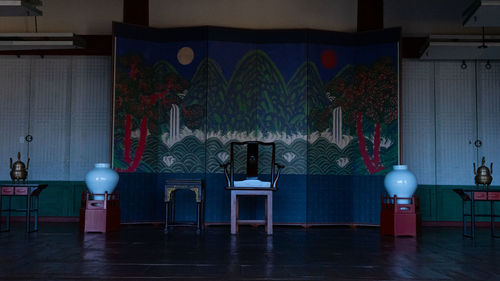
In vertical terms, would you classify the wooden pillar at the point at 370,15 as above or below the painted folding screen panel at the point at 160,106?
above

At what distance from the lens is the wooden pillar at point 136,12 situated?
29.7ft

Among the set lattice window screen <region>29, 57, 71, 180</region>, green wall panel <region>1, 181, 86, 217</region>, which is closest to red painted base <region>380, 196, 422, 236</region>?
green wall panel <region>1, 181, 86, 217</region>

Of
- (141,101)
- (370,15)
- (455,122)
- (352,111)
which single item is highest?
(370,15)

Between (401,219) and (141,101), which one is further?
(141,101)

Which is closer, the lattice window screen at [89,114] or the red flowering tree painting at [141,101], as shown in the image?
the red flowering tree painting at [141,101]

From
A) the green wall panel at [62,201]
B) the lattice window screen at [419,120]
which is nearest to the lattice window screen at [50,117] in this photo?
the green wall panel at [62,201]

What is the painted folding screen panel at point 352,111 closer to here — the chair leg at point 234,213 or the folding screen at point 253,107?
the folding screen at point 253,107

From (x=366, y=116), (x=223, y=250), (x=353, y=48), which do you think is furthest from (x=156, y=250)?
(x=353, y=48)

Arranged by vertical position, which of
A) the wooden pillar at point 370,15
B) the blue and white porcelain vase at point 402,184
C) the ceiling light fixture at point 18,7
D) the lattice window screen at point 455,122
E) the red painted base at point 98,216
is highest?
the wooden pillar at point 370,15

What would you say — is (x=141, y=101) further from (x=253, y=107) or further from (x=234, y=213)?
(x=234, y=213)

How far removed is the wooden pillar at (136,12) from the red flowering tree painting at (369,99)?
359cm

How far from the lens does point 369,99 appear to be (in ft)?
28.1

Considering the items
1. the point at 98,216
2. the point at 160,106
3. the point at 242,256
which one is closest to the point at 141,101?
the point at 160,106

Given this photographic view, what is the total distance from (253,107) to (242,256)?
159 inches
